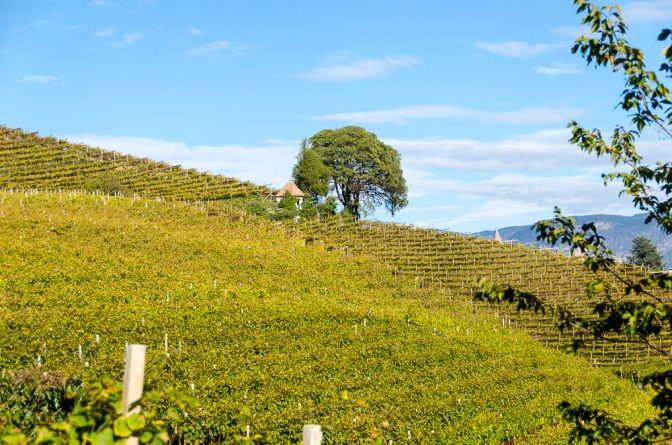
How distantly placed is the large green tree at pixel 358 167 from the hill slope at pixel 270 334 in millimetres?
26129

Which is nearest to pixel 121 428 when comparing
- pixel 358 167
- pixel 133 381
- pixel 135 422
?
pixel 135 422

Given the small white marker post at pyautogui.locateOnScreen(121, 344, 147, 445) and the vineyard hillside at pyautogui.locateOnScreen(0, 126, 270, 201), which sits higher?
the vineyard hillside at pyautogui.locateOnScreen(0, 126, 270, 201)

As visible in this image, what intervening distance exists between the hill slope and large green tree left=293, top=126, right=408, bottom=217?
2613cm

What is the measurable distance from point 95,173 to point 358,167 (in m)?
25.6

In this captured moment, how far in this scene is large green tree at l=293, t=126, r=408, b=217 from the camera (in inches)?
2589

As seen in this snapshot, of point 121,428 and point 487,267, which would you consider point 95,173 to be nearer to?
point 487,267

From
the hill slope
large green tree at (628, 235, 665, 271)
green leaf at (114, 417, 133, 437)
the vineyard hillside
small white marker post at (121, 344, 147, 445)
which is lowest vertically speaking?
the hill slope

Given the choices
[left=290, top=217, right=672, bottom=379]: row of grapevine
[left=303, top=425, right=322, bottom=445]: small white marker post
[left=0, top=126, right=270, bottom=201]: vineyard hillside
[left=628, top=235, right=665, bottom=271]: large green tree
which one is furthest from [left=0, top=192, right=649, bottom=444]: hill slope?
[left=628, top=235, right=665, bottom=271]: large green tree

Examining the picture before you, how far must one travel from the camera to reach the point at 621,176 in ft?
26.4

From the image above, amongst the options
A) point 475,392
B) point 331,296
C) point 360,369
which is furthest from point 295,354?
point 331,296

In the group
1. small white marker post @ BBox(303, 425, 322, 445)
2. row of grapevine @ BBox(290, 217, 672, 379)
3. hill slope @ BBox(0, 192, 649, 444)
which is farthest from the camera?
row of grapevine @ BBox(290, 217, 672, 379)

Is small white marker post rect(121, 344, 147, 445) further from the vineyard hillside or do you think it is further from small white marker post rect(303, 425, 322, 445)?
the vineyard hillside

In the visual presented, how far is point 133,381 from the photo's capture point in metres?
3.74

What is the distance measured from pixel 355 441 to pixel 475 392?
7.34 meters
